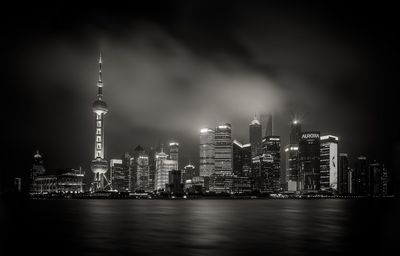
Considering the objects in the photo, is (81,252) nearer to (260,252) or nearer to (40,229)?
(260,252)

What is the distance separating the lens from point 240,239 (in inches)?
2480

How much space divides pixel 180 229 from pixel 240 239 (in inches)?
702

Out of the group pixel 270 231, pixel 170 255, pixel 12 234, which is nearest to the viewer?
pixel 170 255

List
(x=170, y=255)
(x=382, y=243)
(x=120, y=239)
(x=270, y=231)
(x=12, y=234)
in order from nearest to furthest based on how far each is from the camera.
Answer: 1. (x=170, y=255)
2. (x=382, y=243)
3. (x=120, y=239)
4. (x=12, y=234)
5. (x=270, y=231)

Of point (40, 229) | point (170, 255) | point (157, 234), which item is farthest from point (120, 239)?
point (40, 229)

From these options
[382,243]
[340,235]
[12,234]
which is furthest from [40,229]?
[382,243]

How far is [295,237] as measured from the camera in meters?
67.4

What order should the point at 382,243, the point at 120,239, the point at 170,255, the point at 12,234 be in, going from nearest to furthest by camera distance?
the point at 170,255, the point at 382,243, the point at 120,239, the point at 12,234

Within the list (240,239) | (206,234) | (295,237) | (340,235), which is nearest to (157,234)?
(206,234)

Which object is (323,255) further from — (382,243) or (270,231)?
(270,231)

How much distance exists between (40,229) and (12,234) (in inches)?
398

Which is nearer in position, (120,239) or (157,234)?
(120,239)

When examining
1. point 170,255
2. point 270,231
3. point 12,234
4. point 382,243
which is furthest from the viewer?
point 270,231

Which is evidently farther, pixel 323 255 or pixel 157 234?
pixel 157 234
